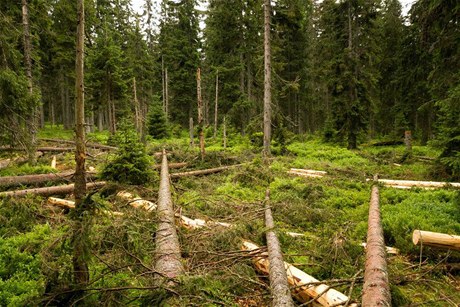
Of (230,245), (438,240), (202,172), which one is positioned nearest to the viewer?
(438,240)

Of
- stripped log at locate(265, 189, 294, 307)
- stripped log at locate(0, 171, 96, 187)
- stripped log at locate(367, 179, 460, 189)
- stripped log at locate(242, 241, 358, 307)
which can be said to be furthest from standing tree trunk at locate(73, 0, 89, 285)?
stripped log at locate(367, 179, 460, 189)

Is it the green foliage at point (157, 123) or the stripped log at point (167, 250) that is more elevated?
the green foliage at point (157, 123)

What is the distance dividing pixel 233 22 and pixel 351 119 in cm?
1470

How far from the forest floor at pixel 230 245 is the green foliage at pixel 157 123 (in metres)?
19.5

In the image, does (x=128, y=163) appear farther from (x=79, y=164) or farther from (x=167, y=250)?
(x=79, y=164)

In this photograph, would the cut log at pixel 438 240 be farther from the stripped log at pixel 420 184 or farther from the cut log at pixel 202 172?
the cut log at pixel 202 172

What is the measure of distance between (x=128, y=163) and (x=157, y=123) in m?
22.0

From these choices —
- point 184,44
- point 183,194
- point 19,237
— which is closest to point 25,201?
point 19,237

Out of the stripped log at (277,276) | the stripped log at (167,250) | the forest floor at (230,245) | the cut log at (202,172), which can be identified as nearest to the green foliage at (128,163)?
the forest floor at (230,245)

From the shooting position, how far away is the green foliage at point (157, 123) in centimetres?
3109

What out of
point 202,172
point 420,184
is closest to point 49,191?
point 202,172

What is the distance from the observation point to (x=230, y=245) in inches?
225

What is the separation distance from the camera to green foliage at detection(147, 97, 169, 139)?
31.1 m

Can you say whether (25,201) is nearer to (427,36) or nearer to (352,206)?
(352,206)
